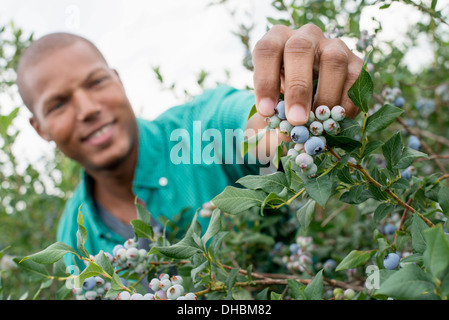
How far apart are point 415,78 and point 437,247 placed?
1992 millimetres

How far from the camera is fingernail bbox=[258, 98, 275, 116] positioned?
26.0 inches

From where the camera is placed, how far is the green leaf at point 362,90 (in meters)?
0.58

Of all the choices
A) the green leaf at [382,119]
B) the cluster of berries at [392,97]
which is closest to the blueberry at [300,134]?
the green leaf at [382,119]

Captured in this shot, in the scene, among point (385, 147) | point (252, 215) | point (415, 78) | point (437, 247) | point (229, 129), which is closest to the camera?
point (437, 247)

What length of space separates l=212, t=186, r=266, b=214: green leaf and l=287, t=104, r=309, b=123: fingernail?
145mm

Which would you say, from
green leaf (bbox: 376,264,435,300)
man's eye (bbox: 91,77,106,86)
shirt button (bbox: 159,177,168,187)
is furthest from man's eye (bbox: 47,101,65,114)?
green leaf (bbox: 376,264,435,300)

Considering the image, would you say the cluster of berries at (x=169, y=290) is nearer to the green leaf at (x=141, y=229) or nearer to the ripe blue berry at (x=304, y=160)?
the green leaf at (x=141, y=229)

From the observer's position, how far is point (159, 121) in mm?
2170

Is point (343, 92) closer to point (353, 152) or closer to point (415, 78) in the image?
point (353, 152)

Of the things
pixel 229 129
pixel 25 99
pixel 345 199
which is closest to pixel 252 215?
pixel 229 129

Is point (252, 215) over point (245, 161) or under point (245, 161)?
under

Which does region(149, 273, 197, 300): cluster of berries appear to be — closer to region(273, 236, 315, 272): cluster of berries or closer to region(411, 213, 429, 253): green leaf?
region(411, 213, 429, 253): green leaf

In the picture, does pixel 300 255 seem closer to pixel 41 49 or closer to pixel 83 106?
pixel 83 106
